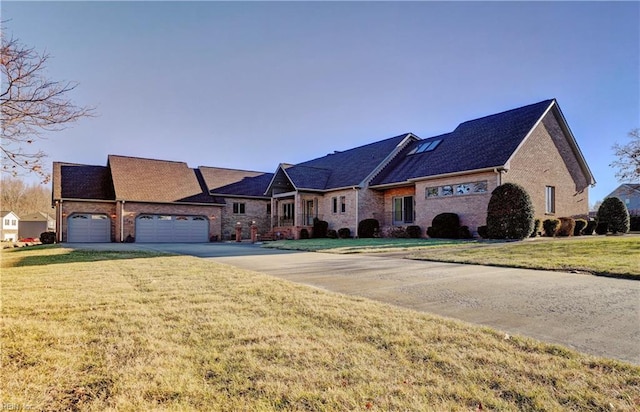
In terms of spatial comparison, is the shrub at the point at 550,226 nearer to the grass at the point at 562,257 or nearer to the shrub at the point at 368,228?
the grass at the point at 562,257

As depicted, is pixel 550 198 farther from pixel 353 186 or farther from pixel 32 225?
pixel 32 225

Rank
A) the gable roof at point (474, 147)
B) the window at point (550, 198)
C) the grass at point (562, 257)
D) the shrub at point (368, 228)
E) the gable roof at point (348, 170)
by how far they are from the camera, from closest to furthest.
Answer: the grass at point (562, 257)
the gable roof at point (474, 147)
the window at point (550, 198)
the shrub at point (368, 228)
the gable roof at point (348, 170)

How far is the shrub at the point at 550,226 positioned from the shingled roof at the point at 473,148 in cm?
417

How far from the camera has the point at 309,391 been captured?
2.83 meters

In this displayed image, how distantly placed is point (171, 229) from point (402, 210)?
1727cm

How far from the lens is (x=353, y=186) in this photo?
2517cm

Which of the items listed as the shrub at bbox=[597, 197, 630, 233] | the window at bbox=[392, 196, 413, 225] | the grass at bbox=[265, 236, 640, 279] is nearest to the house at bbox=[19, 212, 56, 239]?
the window at bbox=[392, 196, 413, 225]

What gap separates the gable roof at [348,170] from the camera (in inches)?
1043

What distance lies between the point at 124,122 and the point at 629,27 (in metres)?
19.0

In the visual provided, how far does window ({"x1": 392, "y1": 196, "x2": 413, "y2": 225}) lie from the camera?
969 inches

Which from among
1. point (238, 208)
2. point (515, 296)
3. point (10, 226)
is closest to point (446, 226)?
point (515, 296)

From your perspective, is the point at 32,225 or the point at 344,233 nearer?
the point at 344,233

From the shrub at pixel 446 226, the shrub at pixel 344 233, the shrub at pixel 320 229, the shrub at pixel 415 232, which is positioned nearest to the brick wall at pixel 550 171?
the shrub at pixel 446 226

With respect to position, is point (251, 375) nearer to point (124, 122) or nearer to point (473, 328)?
point (473, 328)
